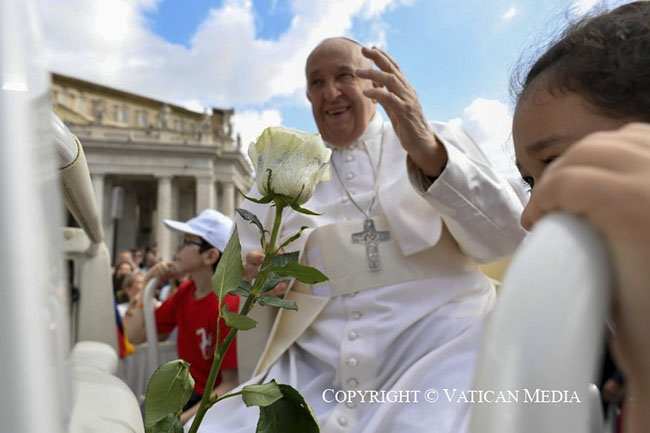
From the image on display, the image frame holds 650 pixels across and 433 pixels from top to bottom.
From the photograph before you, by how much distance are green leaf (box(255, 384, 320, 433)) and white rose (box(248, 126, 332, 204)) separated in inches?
8.3

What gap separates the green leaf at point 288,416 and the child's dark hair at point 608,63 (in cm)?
48

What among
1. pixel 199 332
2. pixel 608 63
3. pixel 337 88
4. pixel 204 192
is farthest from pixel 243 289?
pixel 204 192

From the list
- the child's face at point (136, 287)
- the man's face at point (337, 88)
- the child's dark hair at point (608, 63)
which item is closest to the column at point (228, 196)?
the child's face at point (136, 287)

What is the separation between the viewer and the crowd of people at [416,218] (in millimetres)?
606

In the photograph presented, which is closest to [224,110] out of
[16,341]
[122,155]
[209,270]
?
[122,155]

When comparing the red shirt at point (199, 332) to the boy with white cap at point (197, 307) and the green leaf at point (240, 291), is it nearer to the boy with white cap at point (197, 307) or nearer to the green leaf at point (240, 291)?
the boy with white cap at point (197, 307)

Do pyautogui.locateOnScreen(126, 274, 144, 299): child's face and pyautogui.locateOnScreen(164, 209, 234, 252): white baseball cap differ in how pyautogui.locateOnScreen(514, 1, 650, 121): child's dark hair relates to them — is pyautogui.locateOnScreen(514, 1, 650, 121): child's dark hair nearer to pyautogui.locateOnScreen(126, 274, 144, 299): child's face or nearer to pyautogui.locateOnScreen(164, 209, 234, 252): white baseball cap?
pyautogui.locateOnScreen(164, 209, 234, 252): white baseball cap

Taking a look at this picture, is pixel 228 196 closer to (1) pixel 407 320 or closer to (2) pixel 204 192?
(2) pixel 204 192

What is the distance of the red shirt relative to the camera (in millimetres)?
A: 1974

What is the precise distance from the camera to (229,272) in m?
0.53

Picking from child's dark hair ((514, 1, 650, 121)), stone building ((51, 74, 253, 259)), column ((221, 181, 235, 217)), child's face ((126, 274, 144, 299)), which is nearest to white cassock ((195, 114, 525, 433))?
child's dark hair ((514, 1, 650, 121))

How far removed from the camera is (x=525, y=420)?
0.19 meters

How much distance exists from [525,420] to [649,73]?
1.92 ft

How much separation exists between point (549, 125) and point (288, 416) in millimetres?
467
